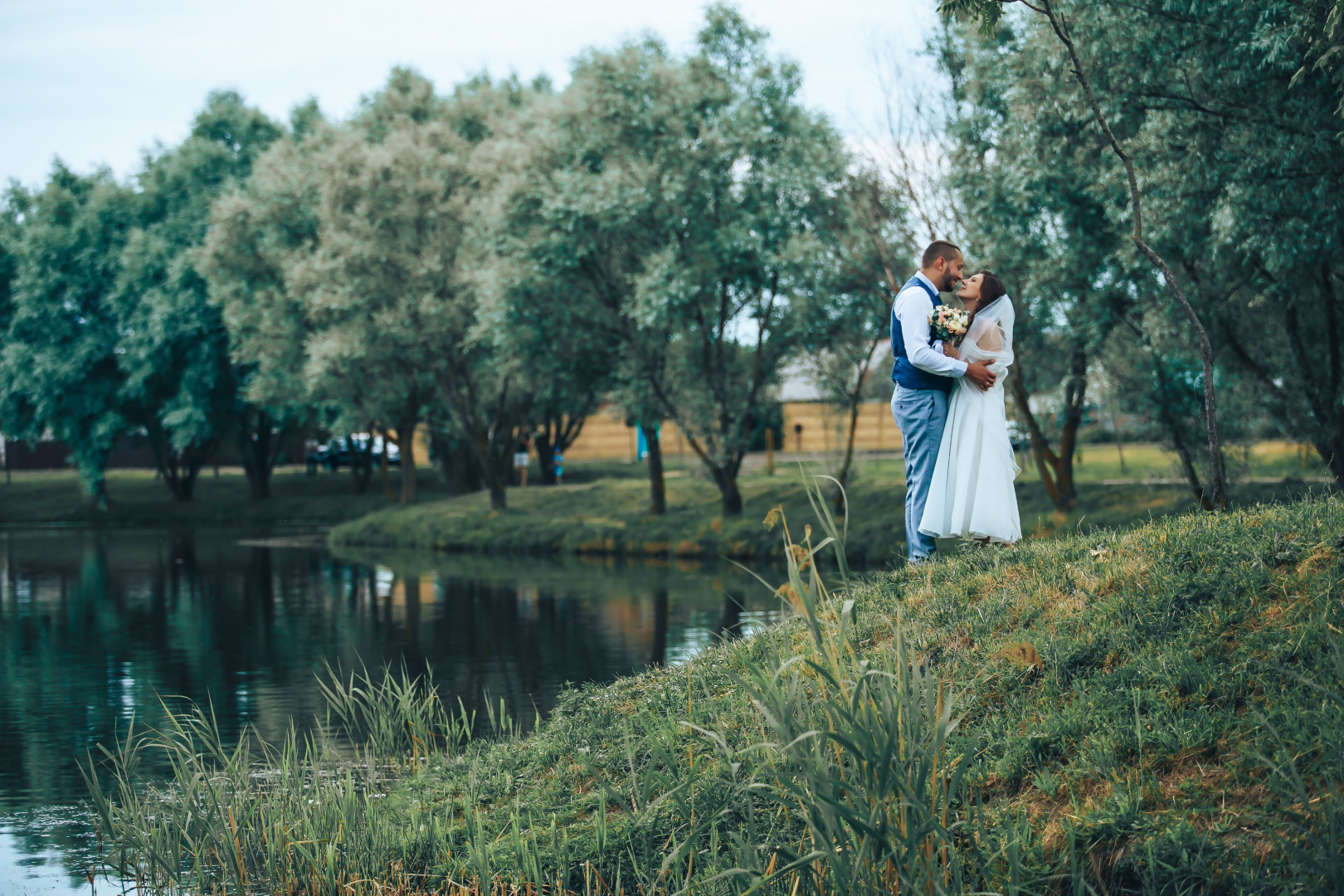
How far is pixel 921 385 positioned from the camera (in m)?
9.09

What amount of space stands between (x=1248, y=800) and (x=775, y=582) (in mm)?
18721

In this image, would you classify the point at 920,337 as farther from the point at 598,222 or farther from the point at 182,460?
the point at 182,460

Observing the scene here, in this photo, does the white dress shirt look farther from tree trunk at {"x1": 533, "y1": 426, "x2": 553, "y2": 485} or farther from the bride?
tree trunk at {"x1": 533, "y1": 426, "x2": 553, "y2": 485}

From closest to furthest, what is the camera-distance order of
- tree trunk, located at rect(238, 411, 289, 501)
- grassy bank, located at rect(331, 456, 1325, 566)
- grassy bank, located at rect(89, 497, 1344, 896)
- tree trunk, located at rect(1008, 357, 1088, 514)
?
grassy bank, located at rect(89, 497, 1344, 896) < tree trunk, located at rect(1008, 357, 1088, 514) < grassy bank, located at rect(331, 456, 1325, 566) < tree trunk, located at rect(238, 411, 289, 501)

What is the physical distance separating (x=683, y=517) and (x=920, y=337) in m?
20.8

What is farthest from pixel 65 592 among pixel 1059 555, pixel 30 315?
pixel 30 315

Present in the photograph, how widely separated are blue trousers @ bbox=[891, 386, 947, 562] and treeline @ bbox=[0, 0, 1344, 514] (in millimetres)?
2347

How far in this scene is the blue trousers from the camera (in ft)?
29.6

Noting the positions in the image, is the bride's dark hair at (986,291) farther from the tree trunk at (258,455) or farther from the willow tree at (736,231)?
the tree trunk at (258,455)

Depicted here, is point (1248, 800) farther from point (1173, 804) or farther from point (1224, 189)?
point (1224, 189)

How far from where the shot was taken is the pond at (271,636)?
31.2ft

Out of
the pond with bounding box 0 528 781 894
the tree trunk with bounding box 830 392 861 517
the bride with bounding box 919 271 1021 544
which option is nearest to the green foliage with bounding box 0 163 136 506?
the pond with bounding box 0 528 781 894

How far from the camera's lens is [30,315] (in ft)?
140

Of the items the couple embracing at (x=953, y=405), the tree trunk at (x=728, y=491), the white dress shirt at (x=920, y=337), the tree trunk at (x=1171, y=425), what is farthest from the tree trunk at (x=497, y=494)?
the white dress shirt at (x=920, y=337)
